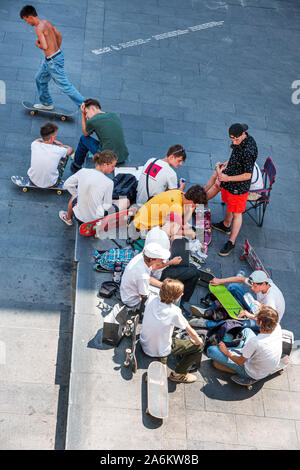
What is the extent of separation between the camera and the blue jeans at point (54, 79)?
8977mm

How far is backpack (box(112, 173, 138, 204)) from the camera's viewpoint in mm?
7785

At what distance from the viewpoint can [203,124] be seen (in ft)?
33.0

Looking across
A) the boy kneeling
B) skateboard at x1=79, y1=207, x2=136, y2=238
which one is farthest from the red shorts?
the boy kneeling

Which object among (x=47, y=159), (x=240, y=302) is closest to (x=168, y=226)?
(x=240, y=302)

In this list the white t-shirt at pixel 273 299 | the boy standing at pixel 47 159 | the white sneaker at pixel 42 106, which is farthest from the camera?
the white sneaker at pixel 42 106

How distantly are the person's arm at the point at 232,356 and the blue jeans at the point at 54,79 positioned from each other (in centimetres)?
532

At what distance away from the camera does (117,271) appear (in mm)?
6910

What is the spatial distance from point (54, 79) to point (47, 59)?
1.18 feet

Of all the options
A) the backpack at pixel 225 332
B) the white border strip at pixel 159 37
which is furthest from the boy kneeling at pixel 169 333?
the white border strip at pixel 159 37

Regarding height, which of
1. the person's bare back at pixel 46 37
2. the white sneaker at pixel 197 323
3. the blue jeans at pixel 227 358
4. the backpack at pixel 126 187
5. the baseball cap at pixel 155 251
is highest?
the person's bare back at pixel 46 37

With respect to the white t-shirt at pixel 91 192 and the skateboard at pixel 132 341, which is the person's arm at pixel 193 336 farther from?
the white t-shirt at pixel 91 192

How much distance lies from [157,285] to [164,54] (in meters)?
6.85

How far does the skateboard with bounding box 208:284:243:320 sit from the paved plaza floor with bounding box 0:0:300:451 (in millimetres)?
335

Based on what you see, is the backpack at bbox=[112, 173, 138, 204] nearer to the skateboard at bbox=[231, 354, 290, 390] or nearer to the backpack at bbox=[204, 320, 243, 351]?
the backpack at bbox=[204, 320, 243, 351]
